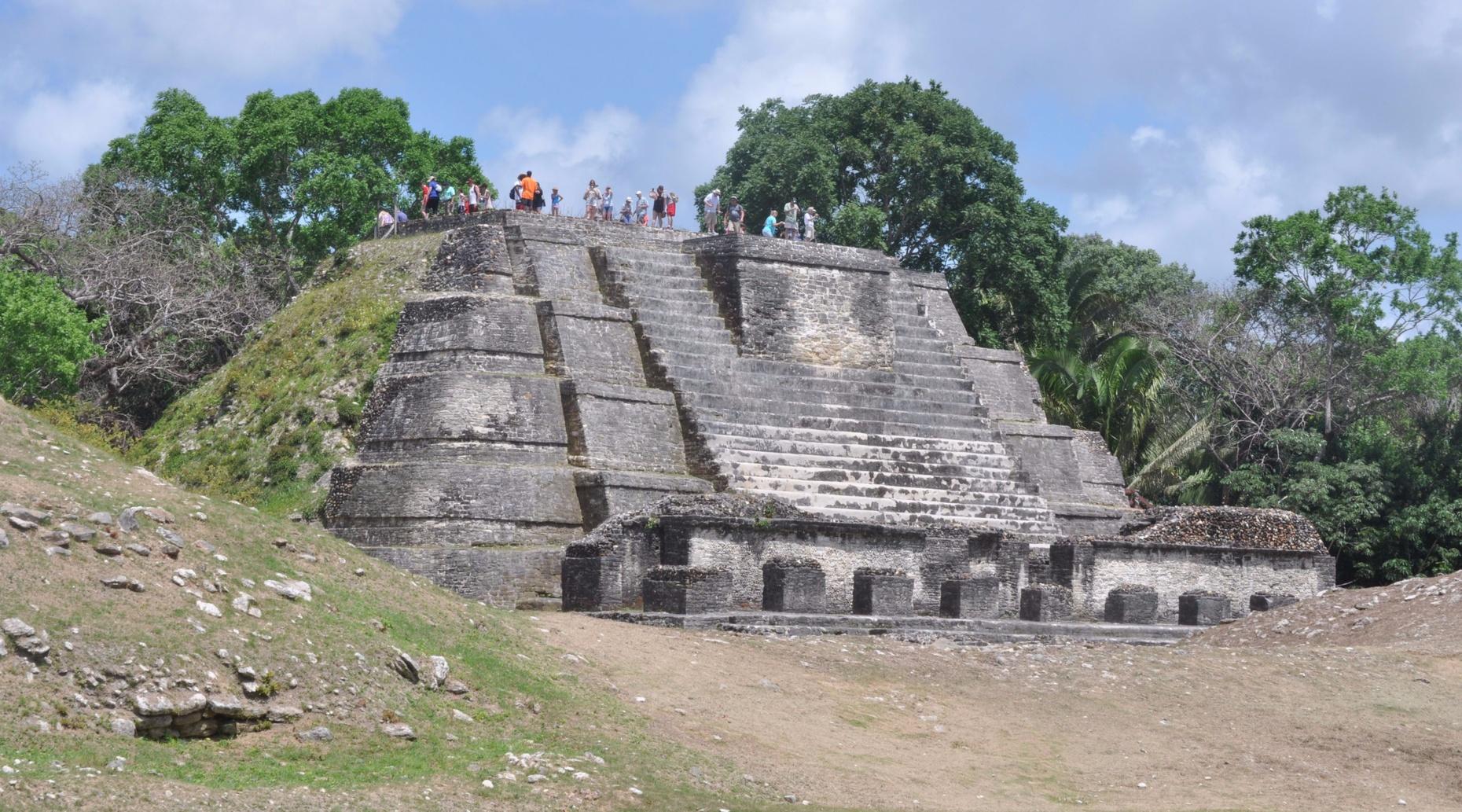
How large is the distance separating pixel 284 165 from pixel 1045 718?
2437 cm

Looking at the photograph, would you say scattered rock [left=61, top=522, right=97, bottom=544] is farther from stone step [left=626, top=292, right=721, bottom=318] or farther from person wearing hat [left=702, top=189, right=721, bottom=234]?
person wearing hat [left=702, top=189, right=721, bottom=234]

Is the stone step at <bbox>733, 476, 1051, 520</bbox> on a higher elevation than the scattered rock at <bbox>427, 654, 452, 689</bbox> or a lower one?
higher

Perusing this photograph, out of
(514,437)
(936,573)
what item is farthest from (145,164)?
(936,573)

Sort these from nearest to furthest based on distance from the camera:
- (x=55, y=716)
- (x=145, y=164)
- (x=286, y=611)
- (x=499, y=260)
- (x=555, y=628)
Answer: (x=55, y=716) < (x=286, y=611) < (x=555, y=628) < (x=499, y=260) < (x=145, y=164)

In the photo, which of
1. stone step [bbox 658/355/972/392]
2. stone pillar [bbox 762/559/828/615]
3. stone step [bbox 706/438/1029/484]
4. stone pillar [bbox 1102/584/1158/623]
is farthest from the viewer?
stone step [bbox 658/355/972/392]

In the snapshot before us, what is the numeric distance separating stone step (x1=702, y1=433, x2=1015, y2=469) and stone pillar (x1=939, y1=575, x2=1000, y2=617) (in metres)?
3.73

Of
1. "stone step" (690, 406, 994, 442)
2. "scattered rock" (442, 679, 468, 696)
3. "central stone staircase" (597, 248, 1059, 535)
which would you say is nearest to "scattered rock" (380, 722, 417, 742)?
"scattered rock" (442, 679, 468, 696)

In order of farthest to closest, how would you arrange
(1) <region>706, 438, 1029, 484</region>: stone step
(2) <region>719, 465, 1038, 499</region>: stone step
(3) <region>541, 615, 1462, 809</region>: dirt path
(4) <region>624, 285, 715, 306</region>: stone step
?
(4) <region>624, 285, 715, 306</region>: stone step → (1) <region>706, 438, 1029, 484</region>: stone step → (2) <region>719, 465, 1038, 499</region>: stone step → (3) <region>541, 615, 1462, 809</region>: dirt path

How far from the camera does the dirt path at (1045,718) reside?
15.3m

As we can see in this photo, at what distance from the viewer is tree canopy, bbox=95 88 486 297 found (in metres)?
37.2

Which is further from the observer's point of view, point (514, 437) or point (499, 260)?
point (499, 260)

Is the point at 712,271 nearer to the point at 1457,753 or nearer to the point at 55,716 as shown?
the point at 1457,753

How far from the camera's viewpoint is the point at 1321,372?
125 feet

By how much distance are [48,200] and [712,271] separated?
13.5 meters
